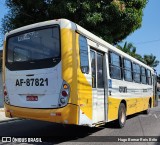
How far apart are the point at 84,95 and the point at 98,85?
1.36 metres

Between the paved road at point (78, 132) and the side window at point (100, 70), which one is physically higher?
the side window at point (100, 70)

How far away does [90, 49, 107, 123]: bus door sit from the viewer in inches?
391

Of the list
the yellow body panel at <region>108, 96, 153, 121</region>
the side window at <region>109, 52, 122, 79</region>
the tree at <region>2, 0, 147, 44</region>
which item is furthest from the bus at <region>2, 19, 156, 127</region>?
the tree at <region>2, 0, 147, 44</region>

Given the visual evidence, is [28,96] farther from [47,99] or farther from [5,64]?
[5,64]

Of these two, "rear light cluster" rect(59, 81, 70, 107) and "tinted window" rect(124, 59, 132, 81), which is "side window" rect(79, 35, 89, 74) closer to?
"rear light cluster" rect(59, 81, 70, 107)

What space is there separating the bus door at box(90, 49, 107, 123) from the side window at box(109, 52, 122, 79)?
75 cm

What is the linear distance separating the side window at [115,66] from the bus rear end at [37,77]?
10.2 ft

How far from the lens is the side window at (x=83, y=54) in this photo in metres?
9.28

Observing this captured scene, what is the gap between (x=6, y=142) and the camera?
9258 mm

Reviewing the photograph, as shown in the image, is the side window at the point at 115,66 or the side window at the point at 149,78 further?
the side window at the point at 149,78

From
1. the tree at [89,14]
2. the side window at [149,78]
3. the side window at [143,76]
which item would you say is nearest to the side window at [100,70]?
the tree at [89,14]

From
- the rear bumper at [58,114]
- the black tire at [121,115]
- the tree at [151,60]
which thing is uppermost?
the tree at [151,60]

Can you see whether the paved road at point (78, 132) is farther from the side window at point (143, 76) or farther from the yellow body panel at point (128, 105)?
the side window at point (143, 76)

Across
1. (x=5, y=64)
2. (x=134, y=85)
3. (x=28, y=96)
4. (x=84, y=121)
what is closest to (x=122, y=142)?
(x=84, y=121)
